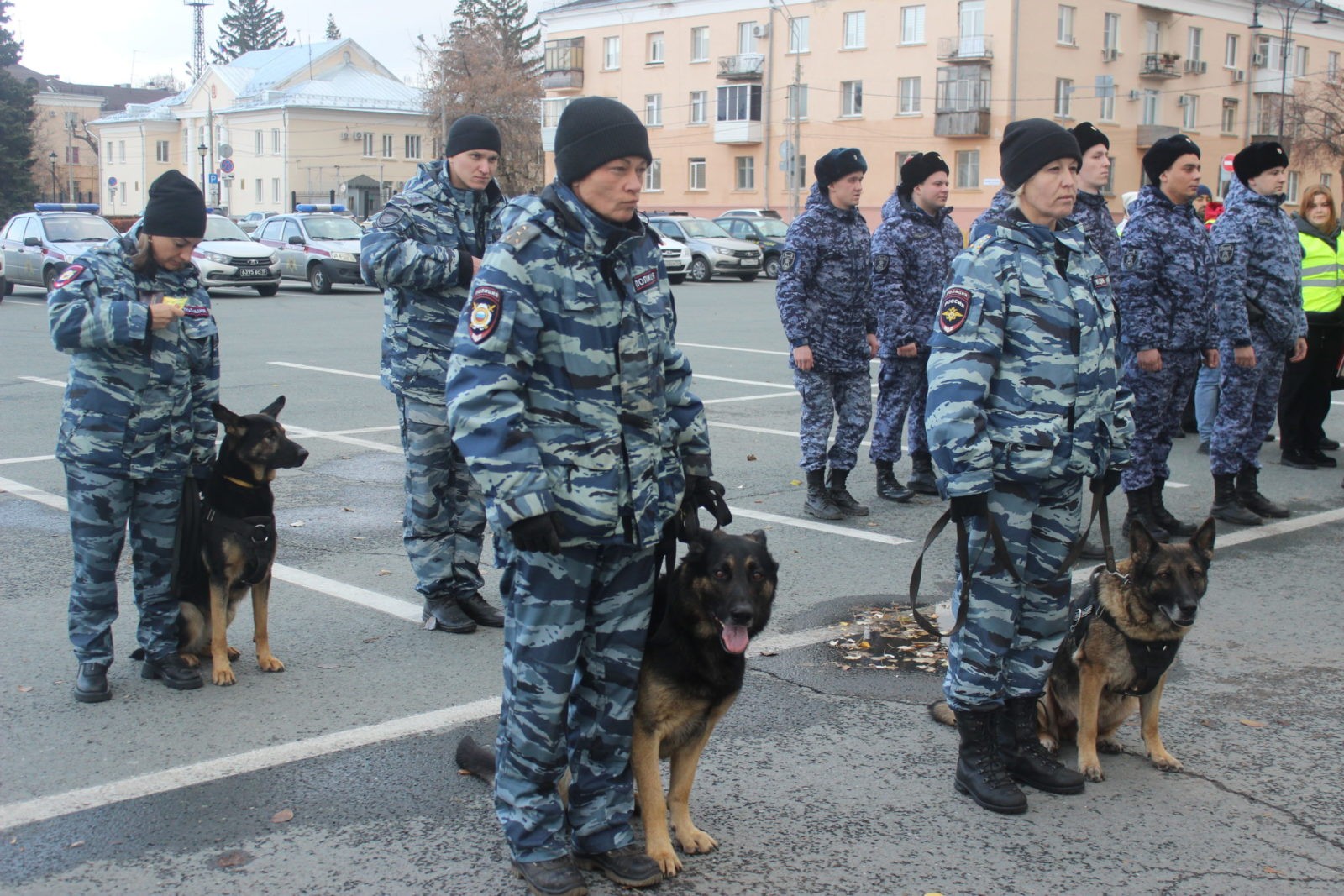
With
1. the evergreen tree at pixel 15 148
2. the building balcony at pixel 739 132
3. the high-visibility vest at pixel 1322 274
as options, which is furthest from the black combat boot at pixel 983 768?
the evergreen tree at pixel 15 148

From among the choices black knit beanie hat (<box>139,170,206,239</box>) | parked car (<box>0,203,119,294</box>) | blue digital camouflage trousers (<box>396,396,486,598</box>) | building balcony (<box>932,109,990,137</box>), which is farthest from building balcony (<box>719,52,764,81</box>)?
black knit beanie hat (<box>139,170,206,239</box>)

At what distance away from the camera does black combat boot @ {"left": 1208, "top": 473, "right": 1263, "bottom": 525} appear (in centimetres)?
817

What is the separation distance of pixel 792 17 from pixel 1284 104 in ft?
77.4

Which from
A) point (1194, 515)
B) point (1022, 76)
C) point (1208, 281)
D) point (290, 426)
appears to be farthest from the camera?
point (1022, 76)

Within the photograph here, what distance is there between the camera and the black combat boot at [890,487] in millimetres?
8719

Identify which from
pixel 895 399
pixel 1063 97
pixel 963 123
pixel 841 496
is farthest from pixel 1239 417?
pixel 1063 97

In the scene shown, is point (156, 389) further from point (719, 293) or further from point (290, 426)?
point (719, 293)

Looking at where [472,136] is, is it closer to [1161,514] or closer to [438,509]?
[438,509]

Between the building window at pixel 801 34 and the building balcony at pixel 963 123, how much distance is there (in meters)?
7.92

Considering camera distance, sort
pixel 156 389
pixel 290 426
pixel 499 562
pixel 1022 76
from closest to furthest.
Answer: pixel 499 562 < pixel 156 389 < pixel 290 426 < pixel 1022 76

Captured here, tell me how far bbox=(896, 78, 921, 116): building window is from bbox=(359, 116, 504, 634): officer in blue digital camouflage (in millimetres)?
53755

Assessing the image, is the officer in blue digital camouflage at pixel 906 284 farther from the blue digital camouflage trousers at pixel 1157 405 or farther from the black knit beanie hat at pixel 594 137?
the black knit beanie hat at pixel 594 137

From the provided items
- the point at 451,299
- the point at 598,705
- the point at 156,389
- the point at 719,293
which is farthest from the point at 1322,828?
the point at 719,293

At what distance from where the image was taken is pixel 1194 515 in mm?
8383
